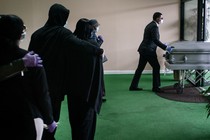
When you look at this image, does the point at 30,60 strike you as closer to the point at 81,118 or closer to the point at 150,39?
the point at 81,118

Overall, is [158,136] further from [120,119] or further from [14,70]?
[14,70]

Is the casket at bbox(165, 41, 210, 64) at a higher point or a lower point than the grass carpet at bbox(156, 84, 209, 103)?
higher

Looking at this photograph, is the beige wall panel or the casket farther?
the beige wall panel

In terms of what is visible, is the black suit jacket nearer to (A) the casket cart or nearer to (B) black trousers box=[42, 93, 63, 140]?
(A) the casket cart

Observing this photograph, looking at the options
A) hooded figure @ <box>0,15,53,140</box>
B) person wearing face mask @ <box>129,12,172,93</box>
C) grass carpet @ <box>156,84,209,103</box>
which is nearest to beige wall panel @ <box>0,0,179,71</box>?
grass carpet @ <box>156,84,209,103</box>

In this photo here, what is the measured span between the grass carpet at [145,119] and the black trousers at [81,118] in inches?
29.5

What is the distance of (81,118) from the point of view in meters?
2.67

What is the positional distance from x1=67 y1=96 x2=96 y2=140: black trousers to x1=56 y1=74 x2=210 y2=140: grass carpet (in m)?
0.75

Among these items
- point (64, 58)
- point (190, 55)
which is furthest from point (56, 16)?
point (190, 55)

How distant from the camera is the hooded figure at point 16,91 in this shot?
1707 mm

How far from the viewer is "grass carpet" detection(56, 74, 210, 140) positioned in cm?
351

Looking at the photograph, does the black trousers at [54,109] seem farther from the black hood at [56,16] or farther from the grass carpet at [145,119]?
the grass carpet at [145,119]

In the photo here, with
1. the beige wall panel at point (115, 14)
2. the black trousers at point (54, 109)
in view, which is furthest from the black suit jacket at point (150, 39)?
the black trousers at point (54, 109)

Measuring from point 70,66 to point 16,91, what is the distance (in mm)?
921
